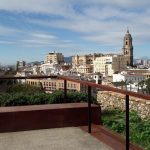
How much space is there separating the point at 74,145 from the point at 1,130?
4.05 feet

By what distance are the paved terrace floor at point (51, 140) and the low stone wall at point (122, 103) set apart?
407 cm

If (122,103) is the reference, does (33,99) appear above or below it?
above

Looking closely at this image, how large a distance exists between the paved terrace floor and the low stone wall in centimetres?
407

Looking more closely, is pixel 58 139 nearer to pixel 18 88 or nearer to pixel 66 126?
pixel 66 126

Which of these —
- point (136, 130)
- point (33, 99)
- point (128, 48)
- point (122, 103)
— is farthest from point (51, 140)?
point (128, 48)

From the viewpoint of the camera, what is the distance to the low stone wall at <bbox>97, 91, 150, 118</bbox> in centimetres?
1004

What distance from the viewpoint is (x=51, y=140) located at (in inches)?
199

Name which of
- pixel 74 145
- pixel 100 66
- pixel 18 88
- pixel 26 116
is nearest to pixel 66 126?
pixel 26 116

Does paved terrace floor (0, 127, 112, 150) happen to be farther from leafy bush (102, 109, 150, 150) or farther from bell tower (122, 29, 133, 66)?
bell tower (122, 29, 133, 66)

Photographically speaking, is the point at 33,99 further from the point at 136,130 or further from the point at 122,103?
the point at 122,103

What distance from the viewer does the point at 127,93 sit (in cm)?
394

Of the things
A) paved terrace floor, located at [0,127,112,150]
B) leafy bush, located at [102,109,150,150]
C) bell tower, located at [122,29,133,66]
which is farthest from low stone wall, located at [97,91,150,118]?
bell tower, located at [122,29,133,66]

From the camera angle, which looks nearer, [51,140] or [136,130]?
[51,140]

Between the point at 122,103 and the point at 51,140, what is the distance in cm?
627
